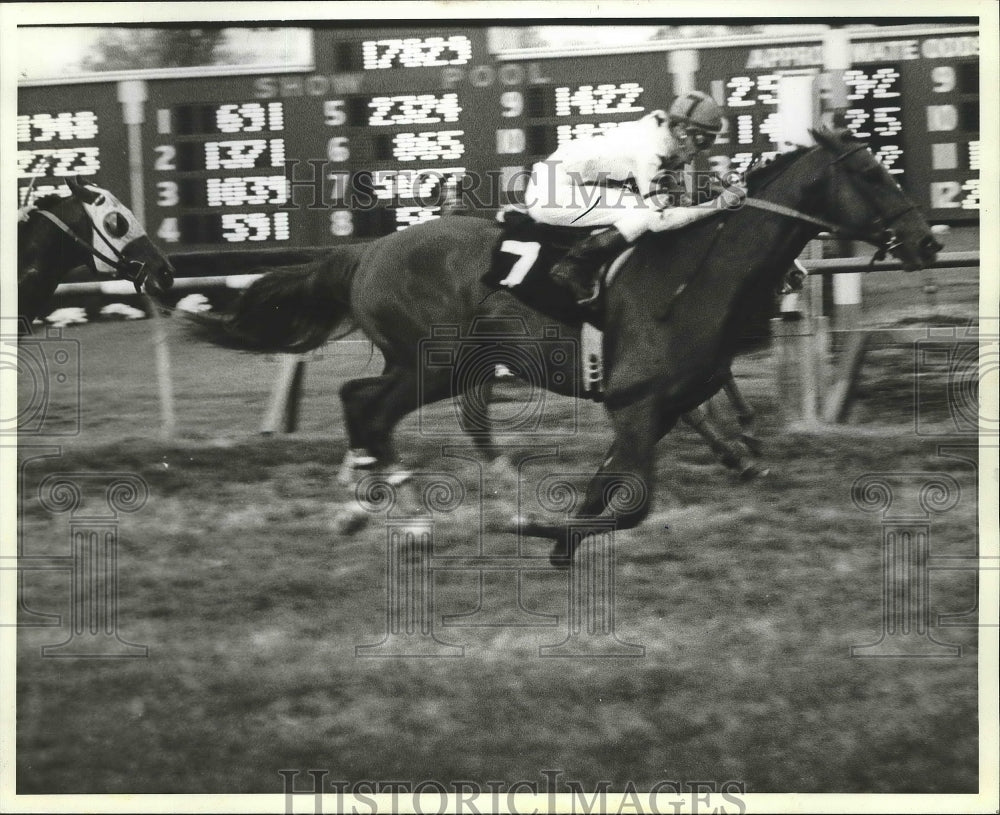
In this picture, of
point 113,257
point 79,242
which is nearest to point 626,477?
point 113,257

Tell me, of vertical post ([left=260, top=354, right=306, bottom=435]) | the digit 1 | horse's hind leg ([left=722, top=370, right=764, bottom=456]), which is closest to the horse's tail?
vertical post ([left=260, top=354, right=306, bottom=435])

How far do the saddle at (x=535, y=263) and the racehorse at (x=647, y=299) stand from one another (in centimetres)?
5

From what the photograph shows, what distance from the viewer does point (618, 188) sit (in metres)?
4.46

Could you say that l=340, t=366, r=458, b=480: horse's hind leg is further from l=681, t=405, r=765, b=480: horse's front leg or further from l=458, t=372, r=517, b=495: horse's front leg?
l=681, t=405, r=765, b=480: horse's front leg

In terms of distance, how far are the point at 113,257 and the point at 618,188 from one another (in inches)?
83.2

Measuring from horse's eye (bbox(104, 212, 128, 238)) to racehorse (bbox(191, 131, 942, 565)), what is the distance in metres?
1.02

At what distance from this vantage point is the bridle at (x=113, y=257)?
461 cm

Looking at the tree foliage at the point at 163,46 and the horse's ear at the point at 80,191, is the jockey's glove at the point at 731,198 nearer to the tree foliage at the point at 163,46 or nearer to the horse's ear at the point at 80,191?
the tree foliage at the point at 163,46

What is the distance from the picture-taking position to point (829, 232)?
448 cm

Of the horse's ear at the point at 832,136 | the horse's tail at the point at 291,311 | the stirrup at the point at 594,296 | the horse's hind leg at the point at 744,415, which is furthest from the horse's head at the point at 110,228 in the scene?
the horse's ear at the point at 832,136

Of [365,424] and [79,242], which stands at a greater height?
[79,242]

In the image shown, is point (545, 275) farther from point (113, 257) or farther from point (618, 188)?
point (113, 257)

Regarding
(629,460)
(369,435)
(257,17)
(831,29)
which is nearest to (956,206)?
(831,29)

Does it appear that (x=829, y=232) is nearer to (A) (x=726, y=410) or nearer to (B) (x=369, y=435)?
(A) (x=726, y=410)
